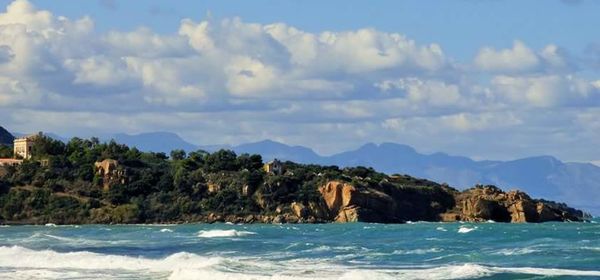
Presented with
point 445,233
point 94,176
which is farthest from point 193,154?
point 445,233

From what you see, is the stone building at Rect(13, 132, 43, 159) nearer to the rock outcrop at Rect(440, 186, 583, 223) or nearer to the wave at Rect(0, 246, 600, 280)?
the rock outcrop at Rect(440, 186, 583, 223)

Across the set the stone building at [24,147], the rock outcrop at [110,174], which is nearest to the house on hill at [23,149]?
the stone building at [24,147]

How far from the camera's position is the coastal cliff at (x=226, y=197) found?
127m

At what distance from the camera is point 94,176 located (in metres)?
136

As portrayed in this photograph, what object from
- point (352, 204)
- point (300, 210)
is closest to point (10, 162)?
point (300, 210)

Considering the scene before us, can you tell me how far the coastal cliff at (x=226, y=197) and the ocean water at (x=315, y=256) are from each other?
40.6m

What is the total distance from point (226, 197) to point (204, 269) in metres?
78.0

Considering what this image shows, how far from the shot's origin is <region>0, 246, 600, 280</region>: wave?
48.4 metres

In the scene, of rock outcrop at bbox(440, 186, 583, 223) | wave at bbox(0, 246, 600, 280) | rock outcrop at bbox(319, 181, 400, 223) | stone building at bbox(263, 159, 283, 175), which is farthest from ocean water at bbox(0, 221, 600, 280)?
stone building at bbox(263, 159, 283, 175)

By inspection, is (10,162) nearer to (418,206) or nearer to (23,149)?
(23,149)

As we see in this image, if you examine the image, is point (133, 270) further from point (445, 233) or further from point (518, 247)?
point (445, 233)

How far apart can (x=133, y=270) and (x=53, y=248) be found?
19763mm

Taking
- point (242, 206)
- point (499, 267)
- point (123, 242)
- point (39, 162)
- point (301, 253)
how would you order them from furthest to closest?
point (39, 162)
point (242, 206)
point (123, 242)
point (301, 253)
point (499, 267)

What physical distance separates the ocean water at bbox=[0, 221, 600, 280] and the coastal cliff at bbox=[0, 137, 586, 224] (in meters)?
40.6
